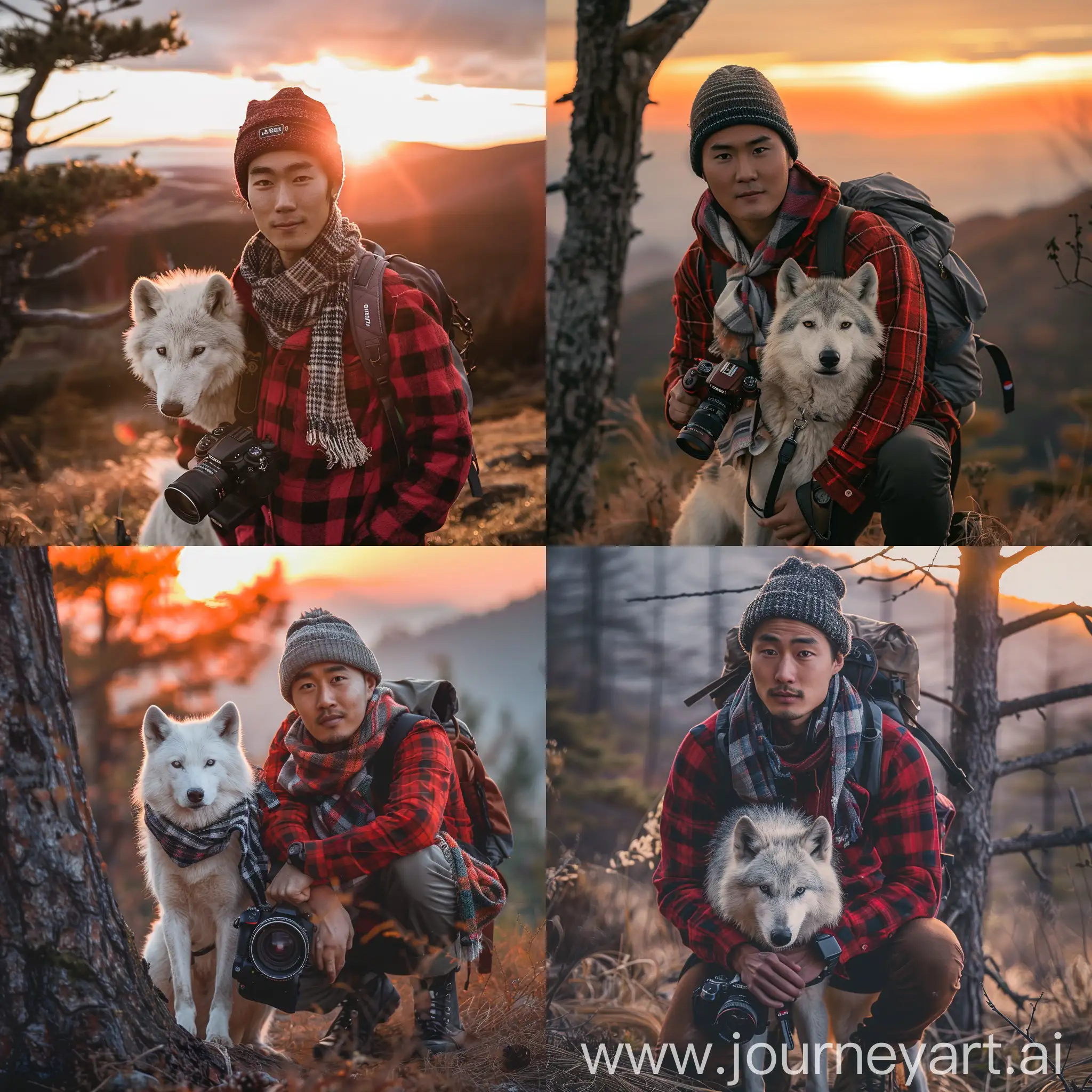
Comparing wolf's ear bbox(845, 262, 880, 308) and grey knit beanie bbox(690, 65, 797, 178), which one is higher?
grey knit beanie bbox(690, 65, 797, 178)

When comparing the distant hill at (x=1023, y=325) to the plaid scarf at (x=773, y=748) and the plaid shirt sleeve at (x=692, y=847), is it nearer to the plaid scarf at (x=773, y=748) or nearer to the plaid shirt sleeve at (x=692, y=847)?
the plaid scarf at (x=773, y=748)

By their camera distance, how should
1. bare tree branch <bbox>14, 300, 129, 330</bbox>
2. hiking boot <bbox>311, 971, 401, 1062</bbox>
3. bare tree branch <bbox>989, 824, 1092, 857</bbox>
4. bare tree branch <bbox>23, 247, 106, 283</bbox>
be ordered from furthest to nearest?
bare tree branch <bbox>23, 247, 106, 283</bbox> → bare tree branch <bbox>14, 300, 129, 330</bbox> → bare tree branch <bbox>989, 824, 1092, 857</bbox> → hiking boot <bbox>311, 971, 401, 1062</bbox>

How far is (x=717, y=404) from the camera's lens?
4.32 meters

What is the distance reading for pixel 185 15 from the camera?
493cm

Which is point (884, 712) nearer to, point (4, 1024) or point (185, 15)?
point (4, 1024)

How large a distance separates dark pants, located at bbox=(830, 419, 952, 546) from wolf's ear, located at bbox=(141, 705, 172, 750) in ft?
8.85

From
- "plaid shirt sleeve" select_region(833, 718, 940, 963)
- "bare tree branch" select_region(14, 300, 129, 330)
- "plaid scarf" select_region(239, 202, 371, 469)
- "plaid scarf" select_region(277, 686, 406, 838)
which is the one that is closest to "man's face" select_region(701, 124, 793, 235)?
"plaid scarf" select_region(239, 202, 371, 469)

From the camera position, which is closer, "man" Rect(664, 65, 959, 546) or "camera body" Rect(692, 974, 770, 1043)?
"man" Rect(664, 65, 959, 546)

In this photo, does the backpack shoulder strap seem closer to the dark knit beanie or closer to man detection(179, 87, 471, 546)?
man detection(179, 87, 471, 546)

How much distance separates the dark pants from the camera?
427 centimetres

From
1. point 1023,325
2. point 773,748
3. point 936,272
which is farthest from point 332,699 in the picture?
point 1023,325

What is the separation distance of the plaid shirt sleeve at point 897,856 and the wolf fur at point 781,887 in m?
0.10

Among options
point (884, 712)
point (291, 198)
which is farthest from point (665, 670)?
point (291, 198)

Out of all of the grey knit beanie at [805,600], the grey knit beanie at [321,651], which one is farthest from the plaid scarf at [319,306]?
the grey knit beanie at [805,600]
